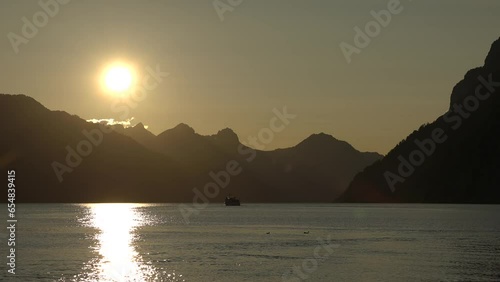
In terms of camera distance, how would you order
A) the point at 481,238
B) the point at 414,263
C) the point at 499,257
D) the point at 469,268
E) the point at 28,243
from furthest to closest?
1. the point at 481,238
2. the point at 28,243
3. the point at 499,257
4. the point at 414,263
5. the point at 469,268

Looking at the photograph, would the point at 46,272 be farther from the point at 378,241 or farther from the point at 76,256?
the point at 378,241

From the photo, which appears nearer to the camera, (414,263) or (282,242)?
(414,263)

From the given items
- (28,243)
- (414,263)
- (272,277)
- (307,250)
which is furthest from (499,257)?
(28,243)

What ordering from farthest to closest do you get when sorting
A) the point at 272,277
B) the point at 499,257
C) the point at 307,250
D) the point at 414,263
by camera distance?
the point at 307,250 → the point at 499,257 → the point at 414,263 → the point at 272,277


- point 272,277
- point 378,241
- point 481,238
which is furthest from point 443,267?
point 481,238

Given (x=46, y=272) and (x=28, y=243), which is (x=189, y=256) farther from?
(x=28, y=243)

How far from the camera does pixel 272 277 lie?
8456 cm

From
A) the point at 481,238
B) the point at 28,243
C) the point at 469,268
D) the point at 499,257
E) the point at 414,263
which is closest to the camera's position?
the point at 469,268

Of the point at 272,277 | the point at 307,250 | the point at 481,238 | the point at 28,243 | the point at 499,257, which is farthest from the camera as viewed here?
the point at 481,238

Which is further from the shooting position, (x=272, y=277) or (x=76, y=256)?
(x=76, y=256)

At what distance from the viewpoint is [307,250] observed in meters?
121

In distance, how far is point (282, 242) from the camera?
464 feet

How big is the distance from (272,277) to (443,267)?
83.6ft

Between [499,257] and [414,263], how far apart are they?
51.7ft
